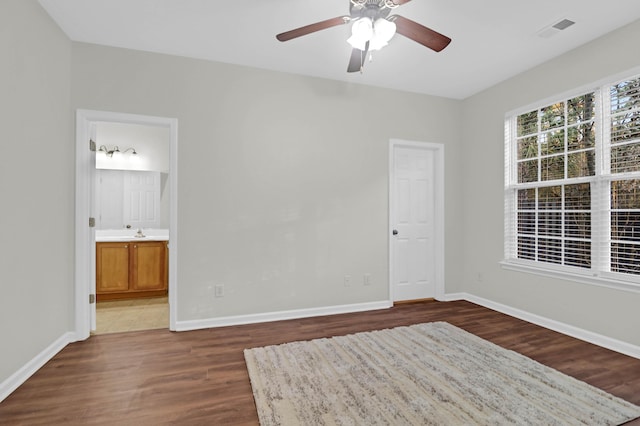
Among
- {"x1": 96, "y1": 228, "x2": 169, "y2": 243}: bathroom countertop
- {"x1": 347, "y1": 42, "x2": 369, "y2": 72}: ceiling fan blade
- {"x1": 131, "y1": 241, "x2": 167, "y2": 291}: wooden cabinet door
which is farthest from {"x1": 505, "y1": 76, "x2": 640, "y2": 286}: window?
{"x1": 96, "y1": 228, "x2": 169, "y2": 243}: bathroom countertop

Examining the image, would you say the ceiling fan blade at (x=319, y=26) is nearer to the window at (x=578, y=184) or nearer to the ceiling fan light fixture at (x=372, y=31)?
the ceiling fan light fixture at (x=372, y=31)

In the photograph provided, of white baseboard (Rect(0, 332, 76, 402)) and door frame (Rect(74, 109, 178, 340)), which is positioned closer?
white baseboard (Rect(0, 332, 76, 402))

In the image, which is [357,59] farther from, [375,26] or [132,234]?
[132,234]

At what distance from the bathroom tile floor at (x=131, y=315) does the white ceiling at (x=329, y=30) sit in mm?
2845

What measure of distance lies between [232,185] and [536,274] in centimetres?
348

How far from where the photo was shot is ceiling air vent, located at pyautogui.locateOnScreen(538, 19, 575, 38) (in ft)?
8.74

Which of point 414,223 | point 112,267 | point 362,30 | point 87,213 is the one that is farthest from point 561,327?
point 112,267

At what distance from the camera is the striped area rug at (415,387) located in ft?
5.94

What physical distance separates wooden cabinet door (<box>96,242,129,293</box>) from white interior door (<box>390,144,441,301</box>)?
12.2 ft

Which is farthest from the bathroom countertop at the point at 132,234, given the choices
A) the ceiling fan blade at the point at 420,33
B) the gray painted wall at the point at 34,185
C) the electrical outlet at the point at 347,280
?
the ceiling fan blade at the point at 420,33

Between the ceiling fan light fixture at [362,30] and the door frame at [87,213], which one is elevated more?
the ceiling fan light fixture at [362,30]

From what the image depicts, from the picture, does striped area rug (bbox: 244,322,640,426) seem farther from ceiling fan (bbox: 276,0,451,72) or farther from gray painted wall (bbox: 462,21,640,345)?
ceiling fan (bbox: 276,0,451,72)

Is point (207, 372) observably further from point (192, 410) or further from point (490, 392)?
point (490, 392)

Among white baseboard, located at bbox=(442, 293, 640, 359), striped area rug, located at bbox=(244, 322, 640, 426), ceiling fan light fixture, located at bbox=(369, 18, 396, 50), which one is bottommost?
striped area rug, located at bbox=(244, 322, 640, 426)
